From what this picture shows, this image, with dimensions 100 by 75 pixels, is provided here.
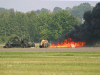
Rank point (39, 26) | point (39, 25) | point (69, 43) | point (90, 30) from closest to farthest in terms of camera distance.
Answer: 1. point (90, 30)
2. point (69, 43)
3. point (39, 26)
4. point (39, 25)

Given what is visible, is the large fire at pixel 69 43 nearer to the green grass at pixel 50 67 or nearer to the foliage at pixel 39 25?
the green grass at pixel 50 67

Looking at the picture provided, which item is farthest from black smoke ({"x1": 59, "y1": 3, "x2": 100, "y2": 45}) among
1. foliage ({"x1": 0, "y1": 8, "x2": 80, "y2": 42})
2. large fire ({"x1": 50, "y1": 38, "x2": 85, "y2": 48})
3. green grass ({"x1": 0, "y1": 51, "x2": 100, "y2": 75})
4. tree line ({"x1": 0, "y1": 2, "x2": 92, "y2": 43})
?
foliage ({"x1": 0, "y1": 8, "x2": 80, "y2": 42})

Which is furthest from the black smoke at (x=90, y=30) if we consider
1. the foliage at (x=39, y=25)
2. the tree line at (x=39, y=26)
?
the foliage at (x=39, y=25)

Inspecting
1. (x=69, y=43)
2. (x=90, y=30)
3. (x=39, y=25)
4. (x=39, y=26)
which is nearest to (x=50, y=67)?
(x=90, y=30)

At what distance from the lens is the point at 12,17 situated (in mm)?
197375

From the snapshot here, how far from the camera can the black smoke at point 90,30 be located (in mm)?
92394

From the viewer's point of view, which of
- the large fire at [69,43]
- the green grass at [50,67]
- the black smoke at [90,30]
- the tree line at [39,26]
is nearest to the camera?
the green grass at [50,67]

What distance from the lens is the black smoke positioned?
303ft

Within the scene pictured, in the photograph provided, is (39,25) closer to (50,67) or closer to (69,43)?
(69,43)

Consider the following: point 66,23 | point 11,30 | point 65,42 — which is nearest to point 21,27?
point 11,30

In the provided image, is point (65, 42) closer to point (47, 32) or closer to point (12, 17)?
point (47, 32)

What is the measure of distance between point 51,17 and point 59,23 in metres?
12.7

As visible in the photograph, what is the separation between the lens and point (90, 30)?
94.9m

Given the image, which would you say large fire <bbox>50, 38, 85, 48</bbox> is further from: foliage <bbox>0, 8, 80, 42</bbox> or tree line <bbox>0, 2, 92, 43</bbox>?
foliage <bbox>0, 8, 80, 42</bbox>
